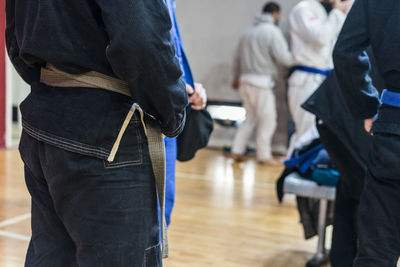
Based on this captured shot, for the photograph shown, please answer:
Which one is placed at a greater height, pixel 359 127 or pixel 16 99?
pixel 359 127

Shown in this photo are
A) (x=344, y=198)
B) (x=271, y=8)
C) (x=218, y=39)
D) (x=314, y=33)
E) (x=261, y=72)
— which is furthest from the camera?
(x=218, y=39)

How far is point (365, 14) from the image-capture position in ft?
5.47

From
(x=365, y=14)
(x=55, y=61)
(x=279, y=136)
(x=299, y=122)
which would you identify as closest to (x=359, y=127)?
(x=365, y=14)

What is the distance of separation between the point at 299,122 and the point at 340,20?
0.93 meters

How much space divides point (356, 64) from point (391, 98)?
0.80ft

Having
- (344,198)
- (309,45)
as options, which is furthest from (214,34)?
(344,198)

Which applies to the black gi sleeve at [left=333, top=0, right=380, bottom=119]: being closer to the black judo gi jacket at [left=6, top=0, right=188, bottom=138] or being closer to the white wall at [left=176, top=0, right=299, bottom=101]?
the black judo gi jacket at [left=6, top=0, right=188, bottom=138]

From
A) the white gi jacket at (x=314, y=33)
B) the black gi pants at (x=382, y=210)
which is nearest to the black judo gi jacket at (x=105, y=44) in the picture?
the black gi pants at (x=382, y=210)

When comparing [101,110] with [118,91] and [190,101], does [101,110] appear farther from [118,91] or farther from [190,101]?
[190,101]

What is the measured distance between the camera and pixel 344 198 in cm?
242

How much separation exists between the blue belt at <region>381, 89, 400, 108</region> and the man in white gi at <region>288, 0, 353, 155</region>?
2.74 m

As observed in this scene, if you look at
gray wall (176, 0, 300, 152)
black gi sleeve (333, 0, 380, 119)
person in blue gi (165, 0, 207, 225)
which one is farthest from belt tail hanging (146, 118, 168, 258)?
gray wall (176, 0, 300, 152)

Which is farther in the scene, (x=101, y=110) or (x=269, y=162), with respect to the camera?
(x=269, y=162)

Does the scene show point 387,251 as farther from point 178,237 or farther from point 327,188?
point 178,237
